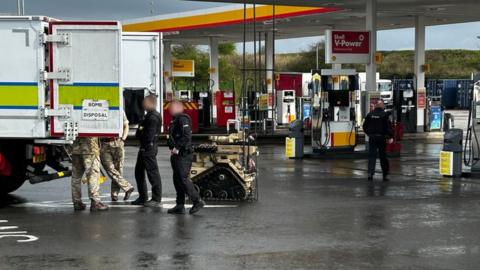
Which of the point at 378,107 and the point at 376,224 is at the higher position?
the point at 378,107

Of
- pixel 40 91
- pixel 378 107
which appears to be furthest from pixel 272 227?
pixel 378 107

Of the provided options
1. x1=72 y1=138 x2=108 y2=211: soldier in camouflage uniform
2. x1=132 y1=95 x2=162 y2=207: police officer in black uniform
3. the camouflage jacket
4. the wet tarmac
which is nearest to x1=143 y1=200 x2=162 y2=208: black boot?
x1=132 y1=95 x2=162 y2=207: police officer in black uniform

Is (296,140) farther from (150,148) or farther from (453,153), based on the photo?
(150,148)

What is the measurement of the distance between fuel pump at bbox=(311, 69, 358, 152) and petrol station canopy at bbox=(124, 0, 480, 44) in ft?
11.0

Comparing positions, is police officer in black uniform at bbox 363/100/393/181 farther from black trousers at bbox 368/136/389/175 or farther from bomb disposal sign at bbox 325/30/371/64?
bomb disposal sign at bbox 325/30/371/64

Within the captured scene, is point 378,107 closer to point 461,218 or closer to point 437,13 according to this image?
point 461,218

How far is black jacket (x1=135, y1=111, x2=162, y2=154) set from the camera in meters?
11.3

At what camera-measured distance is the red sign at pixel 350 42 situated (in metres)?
21.0

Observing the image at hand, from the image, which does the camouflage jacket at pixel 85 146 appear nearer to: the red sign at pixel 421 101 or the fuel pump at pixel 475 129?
the fuel pump at pixel 475 129

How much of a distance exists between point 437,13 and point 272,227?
20900 mm

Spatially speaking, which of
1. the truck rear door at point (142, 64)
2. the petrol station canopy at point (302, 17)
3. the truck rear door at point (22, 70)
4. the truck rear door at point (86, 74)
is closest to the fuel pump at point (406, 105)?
the petrol station canopy at point (302, 17)

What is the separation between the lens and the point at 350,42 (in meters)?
21.4

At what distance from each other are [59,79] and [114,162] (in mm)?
1752

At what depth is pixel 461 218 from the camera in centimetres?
1028
